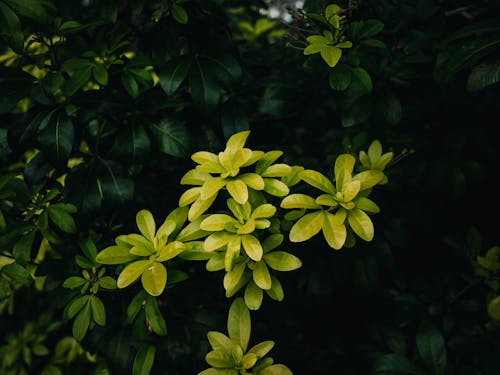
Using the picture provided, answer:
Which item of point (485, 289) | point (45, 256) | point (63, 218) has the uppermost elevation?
point (63, 218)

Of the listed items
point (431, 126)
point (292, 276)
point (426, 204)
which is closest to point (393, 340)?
point (292, 276)

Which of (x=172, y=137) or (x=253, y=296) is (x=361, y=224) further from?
(x=172, y=137)

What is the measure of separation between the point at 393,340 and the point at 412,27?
1313mm

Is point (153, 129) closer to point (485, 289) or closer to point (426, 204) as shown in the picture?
point (426, 204)

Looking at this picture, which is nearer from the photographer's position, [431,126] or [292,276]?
[292,276]

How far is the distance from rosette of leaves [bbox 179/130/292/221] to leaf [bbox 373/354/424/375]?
0.81m

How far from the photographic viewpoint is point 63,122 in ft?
4.08

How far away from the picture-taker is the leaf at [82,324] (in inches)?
43.6

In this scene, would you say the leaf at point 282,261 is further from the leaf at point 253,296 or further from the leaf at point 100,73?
the leaf at point 100,73

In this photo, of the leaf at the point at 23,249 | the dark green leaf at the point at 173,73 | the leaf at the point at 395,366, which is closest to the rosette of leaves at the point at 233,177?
the dark green leaf at the point at 173,73

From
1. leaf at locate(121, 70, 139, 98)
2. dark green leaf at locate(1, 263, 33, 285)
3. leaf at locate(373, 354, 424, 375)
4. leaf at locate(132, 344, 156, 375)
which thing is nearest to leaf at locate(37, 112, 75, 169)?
leaf at locate(121, 70, 139, 98)

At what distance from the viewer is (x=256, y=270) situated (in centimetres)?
98

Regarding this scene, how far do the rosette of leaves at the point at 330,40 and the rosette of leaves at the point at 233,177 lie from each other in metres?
0.36

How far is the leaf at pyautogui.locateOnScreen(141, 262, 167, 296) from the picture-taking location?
3.14 ft
